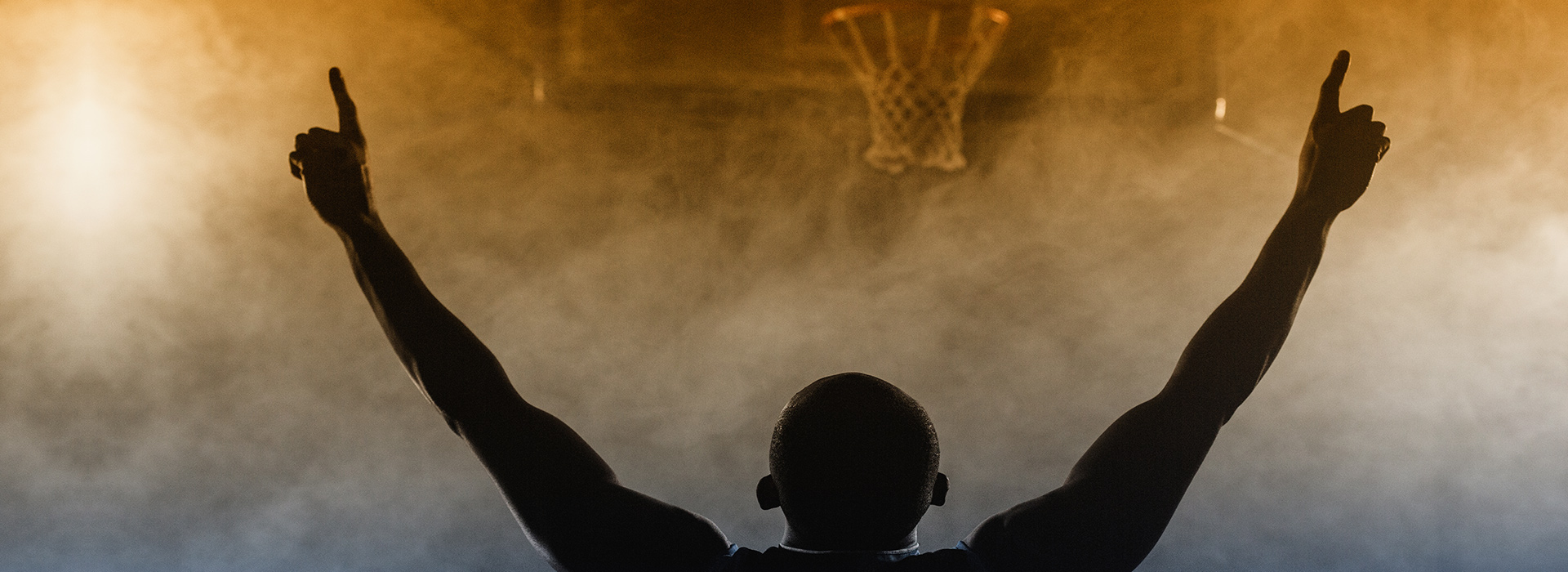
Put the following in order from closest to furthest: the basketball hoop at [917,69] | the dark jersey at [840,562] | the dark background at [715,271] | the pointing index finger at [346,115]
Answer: the dark jersey at [840,562], the pointing index finger at [346,115], the dark background at [715,271], the basketball hoop at [917,69]

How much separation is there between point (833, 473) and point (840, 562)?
0.06m

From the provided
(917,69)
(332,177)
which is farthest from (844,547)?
(917,69)

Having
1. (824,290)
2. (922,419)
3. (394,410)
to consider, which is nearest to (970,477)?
(824,290)

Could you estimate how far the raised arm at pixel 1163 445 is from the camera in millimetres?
652

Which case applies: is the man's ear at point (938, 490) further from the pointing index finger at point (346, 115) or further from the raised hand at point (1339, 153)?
the pointing index finger at point (346, 115)

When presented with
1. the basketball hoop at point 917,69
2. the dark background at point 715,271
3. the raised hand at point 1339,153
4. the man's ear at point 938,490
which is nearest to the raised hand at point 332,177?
the man's ear at point 938,490

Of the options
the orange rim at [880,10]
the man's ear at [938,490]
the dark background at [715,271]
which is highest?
the orange rim at [880,10]

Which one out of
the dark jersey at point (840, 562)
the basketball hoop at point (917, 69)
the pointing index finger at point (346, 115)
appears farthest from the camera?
the basketball hoop at point (917, 69)

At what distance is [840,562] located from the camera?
64cm

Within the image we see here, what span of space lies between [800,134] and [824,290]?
46cm

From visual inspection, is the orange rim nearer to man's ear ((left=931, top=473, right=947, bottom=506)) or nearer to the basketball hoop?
the basketball hoop

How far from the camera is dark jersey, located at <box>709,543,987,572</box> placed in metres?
0.64

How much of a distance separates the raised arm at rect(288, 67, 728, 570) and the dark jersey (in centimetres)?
3

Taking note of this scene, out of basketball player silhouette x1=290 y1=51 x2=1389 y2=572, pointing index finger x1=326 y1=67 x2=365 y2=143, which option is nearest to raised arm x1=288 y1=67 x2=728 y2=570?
basketball player silhouette x1=290 y1=51 x2=1389 y2=572
